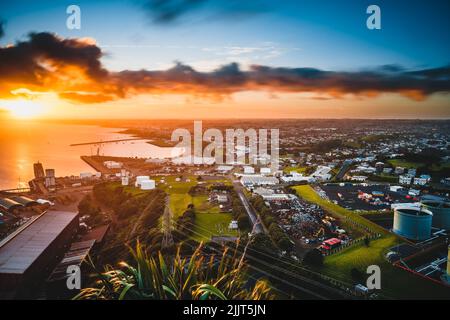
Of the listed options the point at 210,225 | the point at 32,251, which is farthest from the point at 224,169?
the point at 32,251

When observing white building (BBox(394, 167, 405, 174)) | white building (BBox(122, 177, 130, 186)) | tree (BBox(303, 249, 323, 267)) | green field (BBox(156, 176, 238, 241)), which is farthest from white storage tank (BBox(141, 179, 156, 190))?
white building (BBox(394, 167, 405, 174))

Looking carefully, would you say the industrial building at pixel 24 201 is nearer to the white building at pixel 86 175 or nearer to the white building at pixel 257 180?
the white building at pixel 86 175

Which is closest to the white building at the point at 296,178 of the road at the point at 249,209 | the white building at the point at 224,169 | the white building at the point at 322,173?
the white building at the point at 322,173

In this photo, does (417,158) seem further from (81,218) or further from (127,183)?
(81,218)

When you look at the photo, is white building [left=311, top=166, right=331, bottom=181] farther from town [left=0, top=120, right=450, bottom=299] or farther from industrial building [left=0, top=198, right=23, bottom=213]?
industrial building [left=0, top=198, right=23, bottom=213]

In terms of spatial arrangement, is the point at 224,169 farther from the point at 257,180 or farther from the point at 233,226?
the point at 233,226
